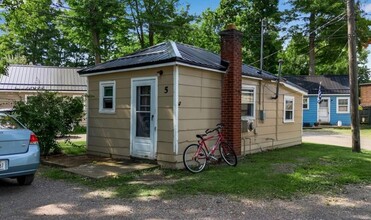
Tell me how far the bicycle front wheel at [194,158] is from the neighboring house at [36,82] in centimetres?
1444

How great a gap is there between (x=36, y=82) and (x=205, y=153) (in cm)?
1870

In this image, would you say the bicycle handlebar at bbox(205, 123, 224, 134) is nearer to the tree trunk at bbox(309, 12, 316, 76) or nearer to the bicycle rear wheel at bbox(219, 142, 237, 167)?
the bicycle rear wheel at bbox(219, 142, 237, 167)

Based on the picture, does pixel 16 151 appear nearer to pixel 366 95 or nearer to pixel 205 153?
pixel 205 153

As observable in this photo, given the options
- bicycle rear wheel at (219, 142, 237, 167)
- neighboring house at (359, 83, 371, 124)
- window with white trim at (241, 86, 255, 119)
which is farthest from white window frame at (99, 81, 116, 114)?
neighboring house at (359, 83, 371, 124)

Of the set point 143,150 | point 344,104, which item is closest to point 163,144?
point 143,150

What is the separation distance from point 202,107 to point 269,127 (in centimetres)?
400

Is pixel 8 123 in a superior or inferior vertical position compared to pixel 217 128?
superior

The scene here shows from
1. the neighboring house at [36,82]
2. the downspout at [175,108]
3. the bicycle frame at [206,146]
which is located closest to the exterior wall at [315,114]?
the neighboring house at [36,82]

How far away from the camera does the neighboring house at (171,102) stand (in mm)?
7945

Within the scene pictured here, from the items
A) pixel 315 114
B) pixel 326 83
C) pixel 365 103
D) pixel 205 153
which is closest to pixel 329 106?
pixel 315 114

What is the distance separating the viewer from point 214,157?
27.5 ft

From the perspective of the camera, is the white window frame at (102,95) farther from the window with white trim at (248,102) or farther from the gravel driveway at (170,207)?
the window with white trim at (248,102)

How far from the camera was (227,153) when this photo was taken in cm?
859

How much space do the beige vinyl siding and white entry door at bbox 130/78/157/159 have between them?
2.41ft
